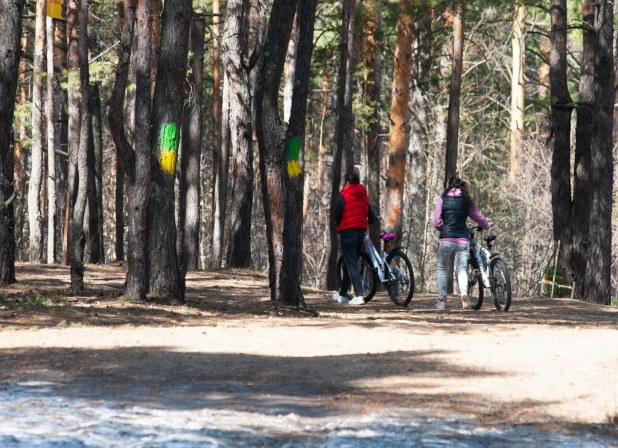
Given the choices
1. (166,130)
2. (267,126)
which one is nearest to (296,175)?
(267,126)

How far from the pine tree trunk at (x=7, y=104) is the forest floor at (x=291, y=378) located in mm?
1887

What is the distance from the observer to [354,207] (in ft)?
48.6

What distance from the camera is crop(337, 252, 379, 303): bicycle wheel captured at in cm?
1525

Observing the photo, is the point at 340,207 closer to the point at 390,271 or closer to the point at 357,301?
the point at 390,271

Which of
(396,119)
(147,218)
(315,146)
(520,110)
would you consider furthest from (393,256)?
(315,146)

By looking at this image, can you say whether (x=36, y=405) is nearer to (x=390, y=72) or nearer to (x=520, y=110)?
(x=520, y=110)

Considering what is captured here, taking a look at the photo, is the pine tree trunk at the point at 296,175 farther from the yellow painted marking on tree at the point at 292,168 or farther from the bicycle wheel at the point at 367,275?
the bicycle wheel at the point at 367,275

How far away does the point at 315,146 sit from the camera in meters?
41.5

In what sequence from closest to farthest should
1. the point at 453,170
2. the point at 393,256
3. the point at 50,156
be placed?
the point at 393,256 → the point at 453,170 → the point at 50,156

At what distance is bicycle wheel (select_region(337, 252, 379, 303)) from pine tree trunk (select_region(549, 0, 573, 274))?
5.50m

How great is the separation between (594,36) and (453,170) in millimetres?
4682

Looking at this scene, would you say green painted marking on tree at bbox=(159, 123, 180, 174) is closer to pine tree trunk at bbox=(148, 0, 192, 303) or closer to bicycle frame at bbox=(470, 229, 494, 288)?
pine tree trunk at bbox=(148, 0, 192, 303)

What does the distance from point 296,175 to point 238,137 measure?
29.8 ft

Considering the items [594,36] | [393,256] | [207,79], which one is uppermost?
[207,79]
